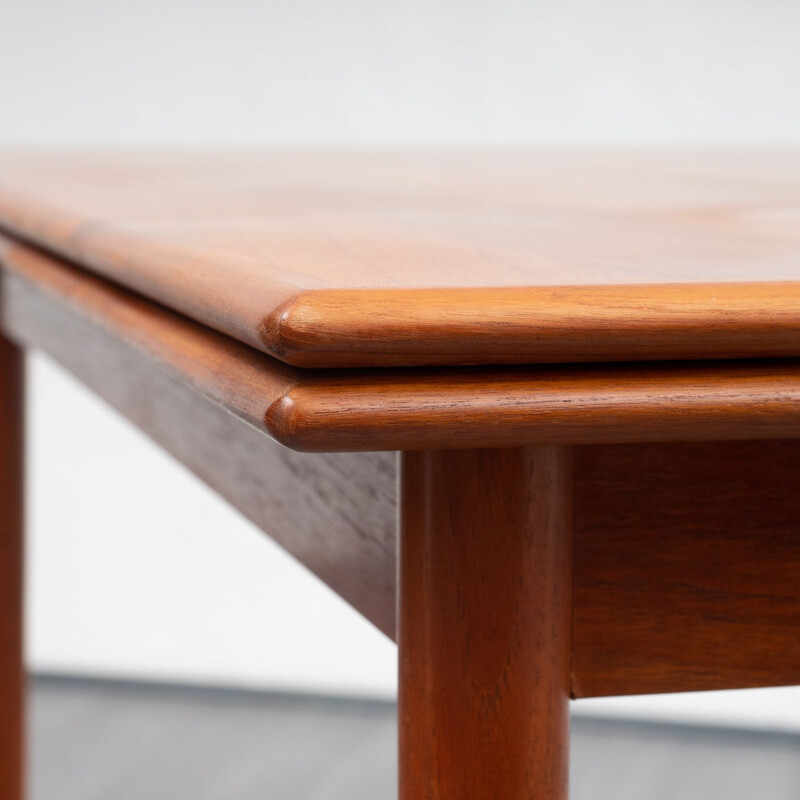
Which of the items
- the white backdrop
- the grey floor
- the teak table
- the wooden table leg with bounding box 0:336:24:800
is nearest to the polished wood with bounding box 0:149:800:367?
the teak table

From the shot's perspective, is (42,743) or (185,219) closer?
(185,219)

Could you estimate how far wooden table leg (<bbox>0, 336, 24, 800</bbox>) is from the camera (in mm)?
865

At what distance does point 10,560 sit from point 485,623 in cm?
64

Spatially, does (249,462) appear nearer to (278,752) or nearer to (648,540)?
(648,540)

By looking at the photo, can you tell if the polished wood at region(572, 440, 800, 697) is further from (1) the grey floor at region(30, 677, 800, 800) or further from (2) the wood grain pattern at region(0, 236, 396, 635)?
(1) the grey floor at region(30, 677, 800, 800)

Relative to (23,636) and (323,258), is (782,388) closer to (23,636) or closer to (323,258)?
(323,258)

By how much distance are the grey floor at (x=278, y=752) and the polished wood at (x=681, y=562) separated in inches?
50.3

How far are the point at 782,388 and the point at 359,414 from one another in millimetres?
73

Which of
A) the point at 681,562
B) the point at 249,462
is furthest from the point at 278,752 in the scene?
the point at 681,562

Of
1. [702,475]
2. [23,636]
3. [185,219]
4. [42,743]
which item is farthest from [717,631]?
[42,743]

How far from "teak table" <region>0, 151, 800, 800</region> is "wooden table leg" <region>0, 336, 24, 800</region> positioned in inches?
16.5

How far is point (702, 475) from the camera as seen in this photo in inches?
12.0

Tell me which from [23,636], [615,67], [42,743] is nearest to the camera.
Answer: [23,636]

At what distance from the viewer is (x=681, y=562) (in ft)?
1.01
